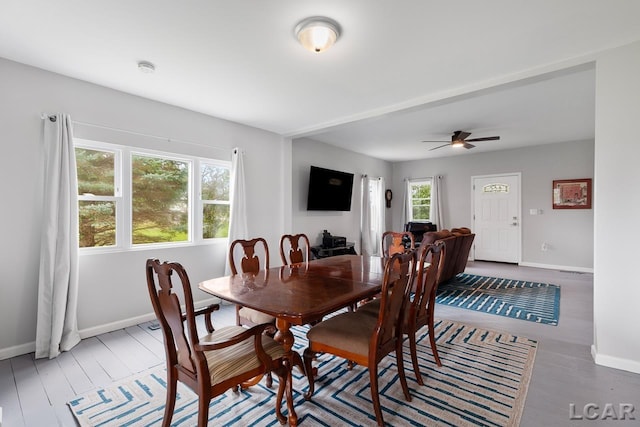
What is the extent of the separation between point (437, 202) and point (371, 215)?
65.7 inches

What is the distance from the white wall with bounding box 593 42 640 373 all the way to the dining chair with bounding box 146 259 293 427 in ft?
8.23

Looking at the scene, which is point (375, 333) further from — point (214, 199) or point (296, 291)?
point (214, 199)

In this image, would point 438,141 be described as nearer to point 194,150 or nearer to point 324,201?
point 324,201

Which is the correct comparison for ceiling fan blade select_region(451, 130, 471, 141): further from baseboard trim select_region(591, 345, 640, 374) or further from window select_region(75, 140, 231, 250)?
window select_region(75, 140, 231, 250)

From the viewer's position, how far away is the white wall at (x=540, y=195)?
581 cm

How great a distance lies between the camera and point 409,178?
7852 mm

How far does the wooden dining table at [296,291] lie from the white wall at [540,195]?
5334mm

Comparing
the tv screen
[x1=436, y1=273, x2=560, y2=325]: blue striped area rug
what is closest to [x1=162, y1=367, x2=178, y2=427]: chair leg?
[x1=436, y1=273, x2=560, y2=325]: blue striped area rug

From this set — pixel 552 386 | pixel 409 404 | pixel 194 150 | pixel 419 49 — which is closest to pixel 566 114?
pixel 419 49

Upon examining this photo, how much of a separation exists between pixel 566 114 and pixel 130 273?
5.89 meters

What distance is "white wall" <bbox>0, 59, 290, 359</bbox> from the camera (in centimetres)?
249

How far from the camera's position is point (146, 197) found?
339 cm

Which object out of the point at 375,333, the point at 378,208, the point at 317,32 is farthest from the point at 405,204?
the point at 375,333

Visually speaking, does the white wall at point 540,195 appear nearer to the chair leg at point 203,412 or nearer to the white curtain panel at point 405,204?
the white curtain panel at point 405,204
